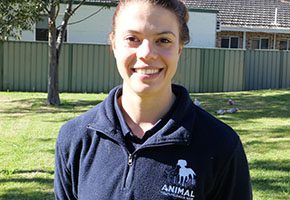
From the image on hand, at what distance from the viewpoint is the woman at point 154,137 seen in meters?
2.04

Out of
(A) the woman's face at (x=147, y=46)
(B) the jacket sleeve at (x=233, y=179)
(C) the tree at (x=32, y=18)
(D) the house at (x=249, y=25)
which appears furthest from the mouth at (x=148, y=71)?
(D) the house at (x=249, y=25)

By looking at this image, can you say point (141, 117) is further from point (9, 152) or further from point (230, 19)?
point (230, 19)

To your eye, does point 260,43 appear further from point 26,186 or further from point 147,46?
point 147,46

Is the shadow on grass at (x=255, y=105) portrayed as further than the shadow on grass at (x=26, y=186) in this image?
Yes

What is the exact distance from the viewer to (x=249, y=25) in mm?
24891

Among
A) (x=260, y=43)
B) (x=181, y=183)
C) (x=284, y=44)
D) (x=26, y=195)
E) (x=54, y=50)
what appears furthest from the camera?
(x=284, y=44)

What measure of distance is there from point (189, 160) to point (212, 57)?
17812 mm

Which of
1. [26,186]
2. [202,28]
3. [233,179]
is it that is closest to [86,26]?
[202,28]

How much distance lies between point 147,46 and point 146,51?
2 cm

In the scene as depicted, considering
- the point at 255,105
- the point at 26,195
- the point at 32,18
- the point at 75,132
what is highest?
the point at 32,18

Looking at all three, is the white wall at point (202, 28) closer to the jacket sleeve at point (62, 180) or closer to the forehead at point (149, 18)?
the jacket sleeve at point (62, 180)

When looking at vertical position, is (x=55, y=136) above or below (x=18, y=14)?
below

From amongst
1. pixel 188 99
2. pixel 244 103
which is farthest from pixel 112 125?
pixel 244 103

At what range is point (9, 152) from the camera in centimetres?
783
